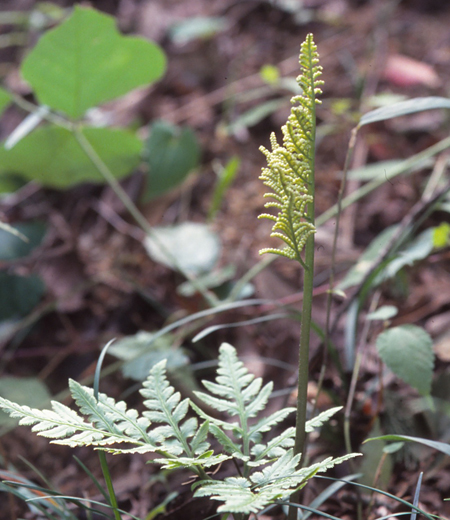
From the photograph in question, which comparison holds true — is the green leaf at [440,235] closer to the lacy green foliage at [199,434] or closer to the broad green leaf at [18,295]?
the lacy green foliage at [199,434]

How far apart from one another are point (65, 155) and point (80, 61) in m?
0.31

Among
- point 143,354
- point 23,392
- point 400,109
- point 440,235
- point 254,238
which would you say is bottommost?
point 23,392

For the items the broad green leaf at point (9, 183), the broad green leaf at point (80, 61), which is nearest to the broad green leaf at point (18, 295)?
the broad green leaf at point (9, 183)

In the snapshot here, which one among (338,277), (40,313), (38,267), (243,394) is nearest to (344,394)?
(243,394)

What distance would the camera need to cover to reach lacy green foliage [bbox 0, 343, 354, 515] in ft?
1.83

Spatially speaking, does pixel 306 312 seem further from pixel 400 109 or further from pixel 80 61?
pixel 80 61

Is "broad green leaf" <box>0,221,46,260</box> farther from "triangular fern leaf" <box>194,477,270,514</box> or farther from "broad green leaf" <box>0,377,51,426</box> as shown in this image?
"triangular fern leaf" <box>194,477,270,514</box>

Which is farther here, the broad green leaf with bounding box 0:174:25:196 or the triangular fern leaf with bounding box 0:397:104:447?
the broad green leaf with bounding box 0:174:25:196

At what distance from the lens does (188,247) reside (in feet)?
4.69

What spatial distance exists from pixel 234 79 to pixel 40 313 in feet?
4.35

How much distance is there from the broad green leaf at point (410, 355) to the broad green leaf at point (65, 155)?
42.0 inches

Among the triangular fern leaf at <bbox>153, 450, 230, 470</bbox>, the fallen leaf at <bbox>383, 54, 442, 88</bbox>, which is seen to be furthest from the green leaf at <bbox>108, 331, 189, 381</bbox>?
the fallen leaf at <bbox>383, 54, 442, 88</bbox>

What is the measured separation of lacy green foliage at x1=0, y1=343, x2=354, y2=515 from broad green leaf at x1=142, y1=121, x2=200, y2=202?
43.4 inches

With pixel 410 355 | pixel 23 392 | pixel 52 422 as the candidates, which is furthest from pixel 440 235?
pixel 23 392
